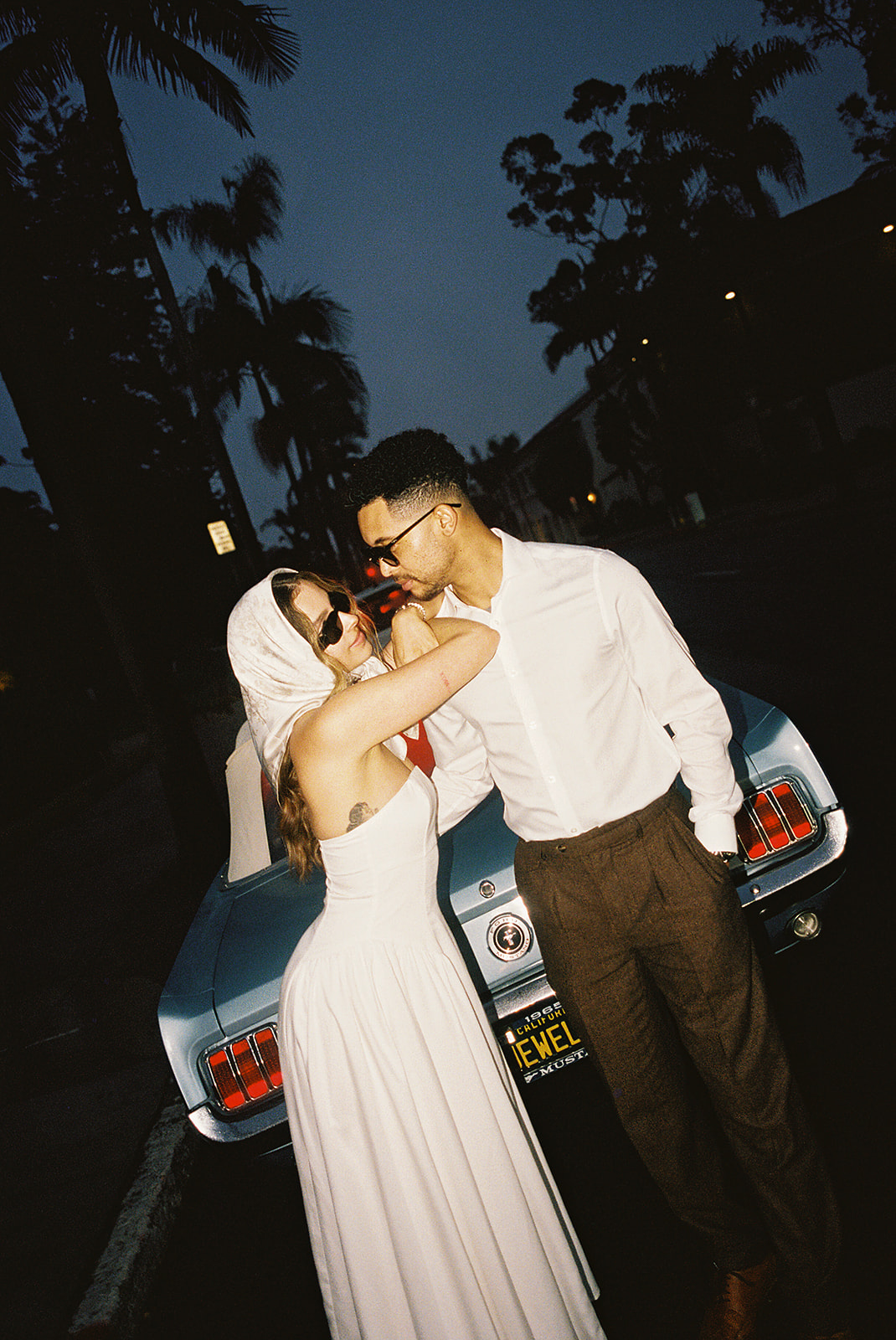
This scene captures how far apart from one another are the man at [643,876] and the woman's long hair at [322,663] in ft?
0.80

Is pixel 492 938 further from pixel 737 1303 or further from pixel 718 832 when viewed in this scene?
pixel 737 1303

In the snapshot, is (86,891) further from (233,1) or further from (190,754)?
(233,1)

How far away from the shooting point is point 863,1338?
1.96m

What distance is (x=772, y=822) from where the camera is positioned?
2.70 meters

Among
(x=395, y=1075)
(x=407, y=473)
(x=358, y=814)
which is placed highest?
(x=407, y=473)

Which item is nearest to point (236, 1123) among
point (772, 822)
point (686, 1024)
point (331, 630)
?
point (686, 1024)

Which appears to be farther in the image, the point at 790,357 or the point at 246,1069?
the point at 790,357

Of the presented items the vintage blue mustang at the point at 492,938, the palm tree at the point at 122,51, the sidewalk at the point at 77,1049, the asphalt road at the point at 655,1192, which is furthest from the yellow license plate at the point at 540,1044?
the palm tree at the point at 122,51

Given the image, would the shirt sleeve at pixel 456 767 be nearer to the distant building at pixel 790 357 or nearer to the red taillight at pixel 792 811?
the red taillight at pixel 792 811

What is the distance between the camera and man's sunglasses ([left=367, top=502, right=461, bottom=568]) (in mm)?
2189

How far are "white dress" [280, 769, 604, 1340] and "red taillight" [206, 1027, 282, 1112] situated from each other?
45 cm

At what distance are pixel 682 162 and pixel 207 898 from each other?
21760mm

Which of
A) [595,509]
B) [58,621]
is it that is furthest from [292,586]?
[595,509]

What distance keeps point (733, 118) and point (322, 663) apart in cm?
2094
